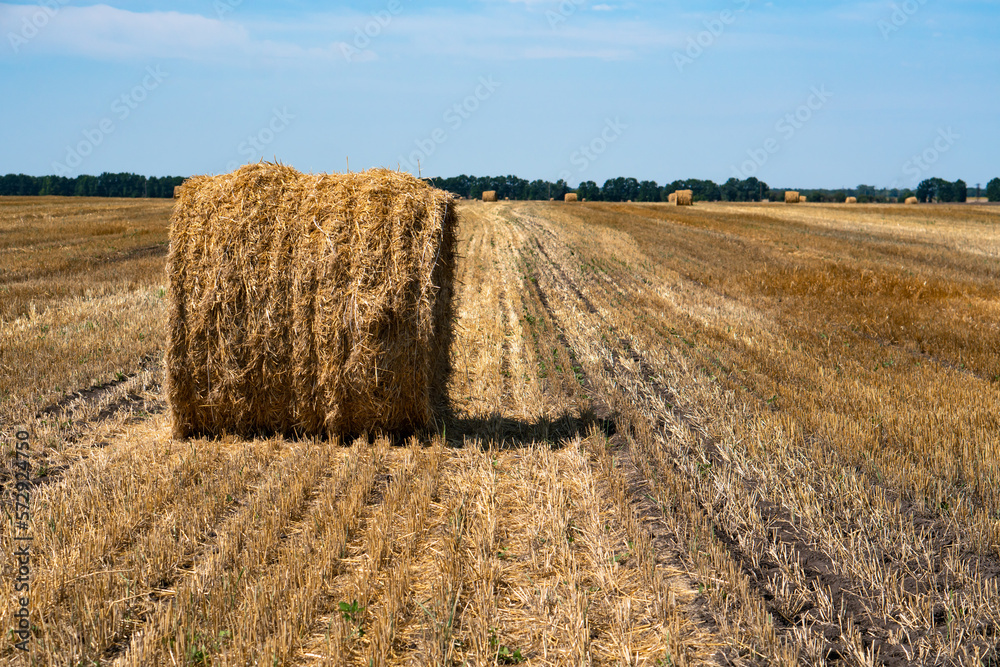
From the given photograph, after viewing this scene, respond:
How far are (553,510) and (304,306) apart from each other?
121 inches

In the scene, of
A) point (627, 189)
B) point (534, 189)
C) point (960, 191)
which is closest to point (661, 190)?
point (627, 189)

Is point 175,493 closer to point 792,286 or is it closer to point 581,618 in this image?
point 581,618

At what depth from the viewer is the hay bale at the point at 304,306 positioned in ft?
21.2

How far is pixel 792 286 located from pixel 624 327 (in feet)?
19.7

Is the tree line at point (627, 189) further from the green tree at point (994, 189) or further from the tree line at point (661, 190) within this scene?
the green tree at point (994, 189)

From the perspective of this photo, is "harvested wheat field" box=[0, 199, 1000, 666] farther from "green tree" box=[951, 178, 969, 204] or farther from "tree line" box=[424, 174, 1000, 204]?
"green tree" box=[951, 178, 969, 204]

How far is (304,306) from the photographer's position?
6.51 metres

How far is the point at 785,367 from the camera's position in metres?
8.77

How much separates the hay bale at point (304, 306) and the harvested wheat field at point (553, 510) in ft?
1.21

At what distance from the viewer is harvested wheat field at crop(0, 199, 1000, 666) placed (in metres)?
3.64

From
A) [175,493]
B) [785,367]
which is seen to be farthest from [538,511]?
[785,367]

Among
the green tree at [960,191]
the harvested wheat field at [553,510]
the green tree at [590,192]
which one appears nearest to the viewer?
the harvested wheat field at [553,510]

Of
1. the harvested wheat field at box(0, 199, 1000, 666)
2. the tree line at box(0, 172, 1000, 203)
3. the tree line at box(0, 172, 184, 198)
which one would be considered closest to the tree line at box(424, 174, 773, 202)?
the tree line at box(0, 172, 1000, 203)

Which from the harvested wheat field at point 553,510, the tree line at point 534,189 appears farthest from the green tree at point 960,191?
the harvested wheat field at point 553,510
